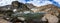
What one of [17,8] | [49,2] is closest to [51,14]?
[49,2]

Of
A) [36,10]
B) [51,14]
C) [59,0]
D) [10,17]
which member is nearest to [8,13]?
[10,17]

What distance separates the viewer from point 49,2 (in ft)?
3.10

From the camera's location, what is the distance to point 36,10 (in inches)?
34.6

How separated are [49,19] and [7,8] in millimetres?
353

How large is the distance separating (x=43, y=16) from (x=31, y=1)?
21cm

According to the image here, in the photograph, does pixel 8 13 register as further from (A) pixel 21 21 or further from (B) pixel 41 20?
(B) pixel 41 20

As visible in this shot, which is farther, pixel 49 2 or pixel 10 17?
pixel 49 2

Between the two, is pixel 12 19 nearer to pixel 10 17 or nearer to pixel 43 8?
pixel 10 17

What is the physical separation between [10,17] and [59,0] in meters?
0.42

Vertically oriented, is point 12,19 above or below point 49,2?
below

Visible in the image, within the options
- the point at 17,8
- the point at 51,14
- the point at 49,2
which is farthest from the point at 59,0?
the point at 17,8

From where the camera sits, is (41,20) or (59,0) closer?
(41,20)

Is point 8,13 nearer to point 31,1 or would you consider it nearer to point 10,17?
point 10,17

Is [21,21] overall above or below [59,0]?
below
